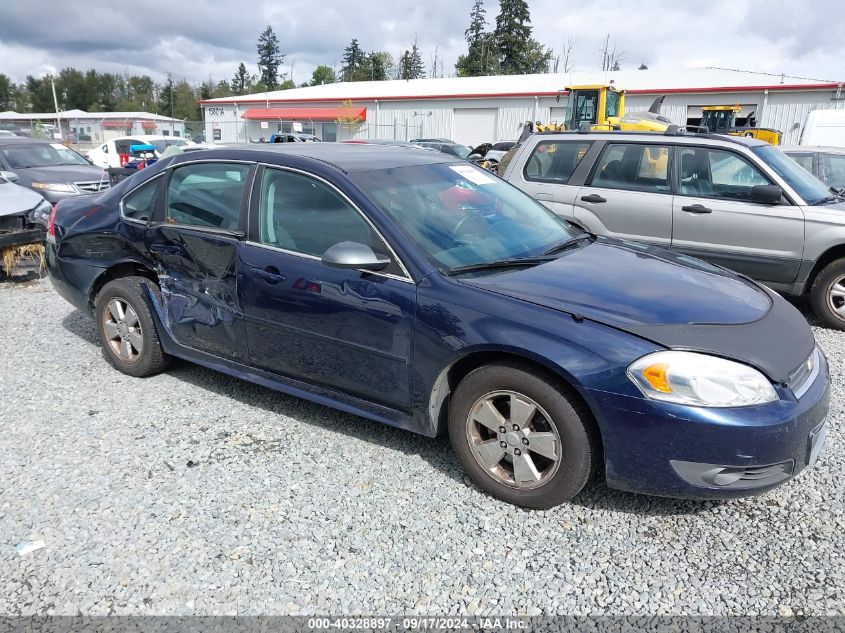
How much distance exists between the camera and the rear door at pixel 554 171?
6.75 metres

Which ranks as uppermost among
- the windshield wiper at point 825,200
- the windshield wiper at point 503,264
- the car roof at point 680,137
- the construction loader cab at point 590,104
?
the construction loader cab at point 590,104

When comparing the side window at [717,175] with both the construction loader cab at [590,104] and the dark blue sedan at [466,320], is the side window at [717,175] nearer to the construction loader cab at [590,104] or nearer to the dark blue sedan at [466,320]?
the dark blue sedan at [466,320]

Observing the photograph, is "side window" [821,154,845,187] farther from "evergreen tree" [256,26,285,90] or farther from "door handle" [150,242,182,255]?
"evergreen tree" [256,26,285,90]

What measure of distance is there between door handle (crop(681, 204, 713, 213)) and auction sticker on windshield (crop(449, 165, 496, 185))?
2899 millimetres

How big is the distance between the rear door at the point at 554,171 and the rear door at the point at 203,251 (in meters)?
3.88

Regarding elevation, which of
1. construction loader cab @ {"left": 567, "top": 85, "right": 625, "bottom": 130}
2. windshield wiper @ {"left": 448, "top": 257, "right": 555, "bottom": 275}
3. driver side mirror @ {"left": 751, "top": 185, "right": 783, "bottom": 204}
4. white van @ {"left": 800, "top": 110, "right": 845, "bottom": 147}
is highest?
construction loader cab @ {"left": 567, "top": 85, "right": 625, "bottom": 130}

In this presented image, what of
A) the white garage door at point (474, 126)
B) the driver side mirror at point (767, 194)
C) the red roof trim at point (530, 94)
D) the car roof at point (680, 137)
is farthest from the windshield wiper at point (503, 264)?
the white garage door at point (474, 126)

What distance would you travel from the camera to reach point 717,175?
6141mm

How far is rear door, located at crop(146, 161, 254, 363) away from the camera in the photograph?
3.68 meters

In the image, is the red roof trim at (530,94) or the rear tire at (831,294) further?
the red roof trim at (530,94)

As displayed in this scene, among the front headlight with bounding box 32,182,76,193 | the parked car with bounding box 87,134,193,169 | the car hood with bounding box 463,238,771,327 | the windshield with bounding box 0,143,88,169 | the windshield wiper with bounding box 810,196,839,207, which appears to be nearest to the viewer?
the car hood with bounding box 463,238,771,327

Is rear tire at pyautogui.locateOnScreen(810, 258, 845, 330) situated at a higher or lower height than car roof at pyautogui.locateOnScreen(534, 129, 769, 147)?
lower

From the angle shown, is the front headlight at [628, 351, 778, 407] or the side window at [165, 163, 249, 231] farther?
the side window at [165, 163, 249, 231]

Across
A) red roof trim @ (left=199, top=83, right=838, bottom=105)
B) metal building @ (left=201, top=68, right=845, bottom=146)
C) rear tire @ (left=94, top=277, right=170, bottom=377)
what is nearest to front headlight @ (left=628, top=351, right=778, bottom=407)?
rear tire @ (left=94, top=277, right=170, bottom=377)
